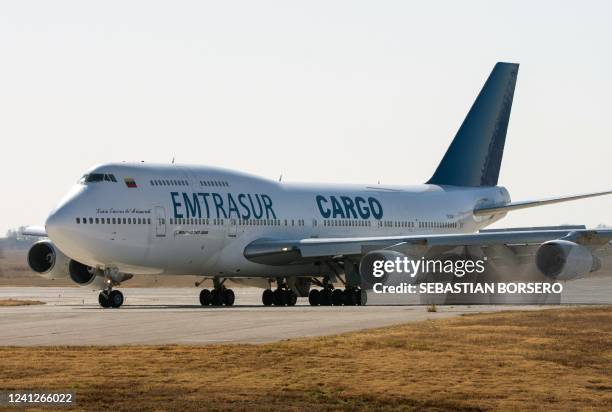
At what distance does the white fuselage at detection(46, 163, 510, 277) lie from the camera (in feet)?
120

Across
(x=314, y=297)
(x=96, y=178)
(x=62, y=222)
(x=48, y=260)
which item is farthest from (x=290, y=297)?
(x=62, y=222)

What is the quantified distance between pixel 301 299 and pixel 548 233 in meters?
13.0

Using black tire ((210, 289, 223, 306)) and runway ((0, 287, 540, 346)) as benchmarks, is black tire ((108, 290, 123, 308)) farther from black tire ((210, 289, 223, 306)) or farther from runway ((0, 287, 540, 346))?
black tire ((210, 289, 223, 306))

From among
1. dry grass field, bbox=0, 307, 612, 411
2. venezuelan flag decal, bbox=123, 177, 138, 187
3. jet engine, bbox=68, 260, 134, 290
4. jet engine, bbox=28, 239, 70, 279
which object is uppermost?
venezuelan flag decal, bbox=123, 177, 138, 187

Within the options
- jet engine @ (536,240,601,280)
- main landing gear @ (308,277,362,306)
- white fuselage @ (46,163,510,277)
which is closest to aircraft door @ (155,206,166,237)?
white fuselage @ (46,163,510,277)

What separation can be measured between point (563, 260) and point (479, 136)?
1577cm

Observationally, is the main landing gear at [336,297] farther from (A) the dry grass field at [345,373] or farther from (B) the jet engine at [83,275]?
(A) the dry grass field at [345,373]

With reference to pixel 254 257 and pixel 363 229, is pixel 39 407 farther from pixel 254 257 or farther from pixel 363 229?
pixel 363 229

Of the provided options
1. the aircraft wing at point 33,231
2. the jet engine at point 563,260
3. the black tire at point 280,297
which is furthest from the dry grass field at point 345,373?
the aircraft wing at point 33,231

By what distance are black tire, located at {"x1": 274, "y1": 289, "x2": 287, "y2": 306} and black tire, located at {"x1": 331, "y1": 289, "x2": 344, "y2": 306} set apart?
1709 millimetres

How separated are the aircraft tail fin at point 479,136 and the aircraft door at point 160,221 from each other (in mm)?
17388

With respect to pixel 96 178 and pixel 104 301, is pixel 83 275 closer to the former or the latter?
pixel 104 301

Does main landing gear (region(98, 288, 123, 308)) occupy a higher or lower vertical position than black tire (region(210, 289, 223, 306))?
lower

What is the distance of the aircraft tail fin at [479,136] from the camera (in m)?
52.1
